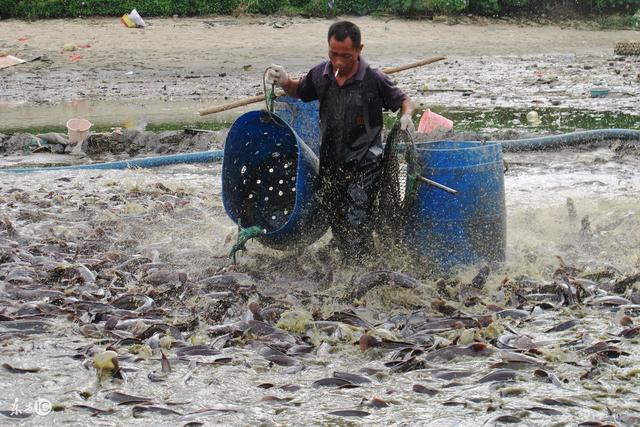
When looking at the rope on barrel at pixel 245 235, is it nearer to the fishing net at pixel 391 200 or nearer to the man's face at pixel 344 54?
the fishing net at pixel 391 200

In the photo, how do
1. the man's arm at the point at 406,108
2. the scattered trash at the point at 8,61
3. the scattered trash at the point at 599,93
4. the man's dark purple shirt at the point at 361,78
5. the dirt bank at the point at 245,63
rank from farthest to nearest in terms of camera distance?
the scattered trash at the point at 8,61 → the dirt bank at the point at 245,63 → the scattered trash at the point at 599,93 → the man's dark purple shirt at the point at 361,78 → the man's arm at the point at 406,108

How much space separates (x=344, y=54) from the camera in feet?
20.6

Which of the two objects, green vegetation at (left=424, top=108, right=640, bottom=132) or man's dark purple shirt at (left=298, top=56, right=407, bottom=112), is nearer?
man's dark purple shirt at (left=298, top=56, right=407, bottom=112)

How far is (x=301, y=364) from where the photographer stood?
513 centimetres

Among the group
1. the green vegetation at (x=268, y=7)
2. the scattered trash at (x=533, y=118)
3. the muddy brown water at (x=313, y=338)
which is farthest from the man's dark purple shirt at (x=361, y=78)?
the green vegetation at (x=268, y=7)

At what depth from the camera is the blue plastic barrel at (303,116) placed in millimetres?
7480

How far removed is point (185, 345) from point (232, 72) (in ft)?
49.8

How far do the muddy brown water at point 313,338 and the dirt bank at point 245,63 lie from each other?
7444 millimetres

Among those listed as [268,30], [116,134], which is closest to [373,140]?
[116,134]

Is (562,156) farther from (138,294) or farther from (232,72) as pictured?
(232,72)

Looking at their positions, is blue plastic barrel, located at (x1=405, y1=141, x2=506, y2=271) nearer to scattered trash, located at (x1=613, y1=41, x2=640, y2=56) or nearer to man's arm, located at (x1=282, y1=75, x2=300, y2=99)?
man's arm, located at (x1=282, y1=75, x2=300, y2=99)

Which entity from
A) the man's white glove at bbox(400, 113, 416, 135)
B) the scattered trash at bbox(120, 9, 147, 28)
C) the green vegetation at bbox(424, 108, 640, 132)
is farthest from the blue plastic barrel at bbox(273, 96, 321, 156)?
the scattered trash at bbox(120, 9, 147, 28)

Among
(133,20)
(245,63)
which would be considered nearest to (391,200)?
(245,63)

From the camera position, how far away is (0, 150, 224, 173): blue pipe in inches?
421
